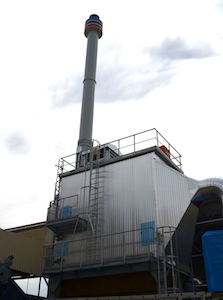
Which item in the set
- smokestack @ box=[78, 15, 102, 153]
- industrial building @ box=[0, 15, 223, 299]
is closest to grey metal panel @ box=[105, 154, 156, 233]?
industrial building @ box=[0, 15, 223, 299]

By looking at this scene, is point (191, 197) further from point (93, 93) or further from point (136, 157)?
point (93, 93)

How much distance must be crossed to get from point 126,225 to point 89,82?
18.1 meters

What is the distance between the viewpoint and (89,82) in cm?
3288

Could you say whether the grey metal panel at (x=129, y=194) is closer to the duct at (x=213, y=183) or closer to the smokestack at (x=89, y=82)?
the duct at (x=213, y=183)

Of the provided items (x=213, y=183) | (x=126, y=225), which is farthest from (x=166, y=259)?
(x=213, y=183)

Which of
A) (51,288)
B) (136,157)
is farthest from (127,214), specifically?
(51,288)

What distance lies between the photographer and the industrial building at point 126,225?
16.9 meters

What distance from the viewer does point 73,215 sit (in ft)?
67.7

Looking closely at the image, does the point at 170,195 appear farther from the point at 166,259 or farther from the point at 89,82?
the point at 89,82

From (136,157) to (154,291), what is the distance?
729cm

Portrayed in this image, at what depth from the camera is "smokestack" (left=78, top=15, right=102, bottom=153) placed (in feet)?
94.8

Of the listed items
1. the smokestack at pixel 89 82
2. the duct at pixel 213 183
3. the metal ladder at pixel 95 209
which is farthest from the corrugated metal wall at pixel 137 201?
the smokestack at pixel 89 82

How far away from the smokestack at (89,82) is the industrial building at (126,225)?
6108 mm

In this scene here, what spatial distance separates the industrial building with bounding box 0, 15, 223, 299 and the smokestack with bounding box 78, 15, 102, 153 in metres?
6.11
